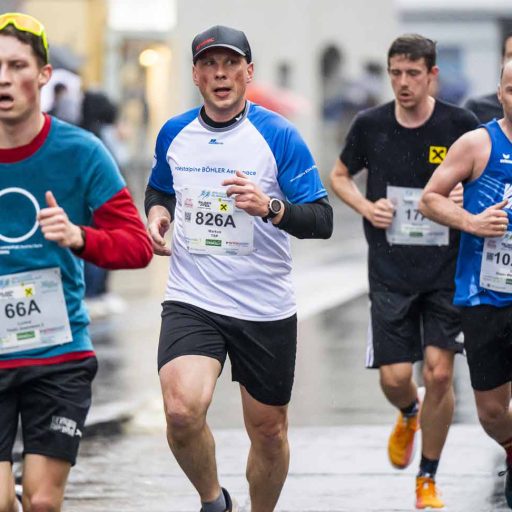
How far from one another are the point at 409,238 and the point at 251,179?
190cm

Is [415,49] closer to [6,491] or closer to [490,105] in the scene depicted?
[490,105]

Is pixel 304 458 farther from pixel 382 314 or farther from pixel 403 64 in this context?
pixel 403 64

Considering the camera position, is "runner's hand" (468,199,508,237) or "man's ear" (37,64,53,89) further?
"runner's hand" (468,199,508,237)

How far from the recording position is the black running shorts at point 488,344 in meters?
6.75

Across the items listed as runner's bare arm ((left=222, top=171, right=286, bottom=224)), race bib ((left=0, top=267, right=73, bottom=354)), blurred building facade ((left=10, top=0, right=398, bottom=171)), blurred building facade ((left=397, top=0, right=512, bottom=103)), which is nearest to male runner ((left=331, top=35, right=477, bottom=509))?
runner's bare arm ((left=222, top=171, right=286, bottom=224))

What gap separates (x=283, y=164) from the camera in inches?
247

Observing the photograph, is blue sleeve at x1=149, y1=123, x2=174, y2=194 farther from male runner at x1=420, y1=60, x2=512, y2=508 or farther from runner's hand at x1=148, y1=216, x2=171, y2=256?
male runner at x1=420, y1=60, x2=512, y2=508

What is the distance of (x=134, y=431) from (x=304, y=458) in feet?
4.30

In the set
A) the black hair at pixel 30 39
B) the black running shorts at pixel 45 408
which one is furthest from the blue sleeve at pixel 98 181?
the black running shorts at pixel 45 408

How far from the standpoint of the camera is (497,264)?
21.8ft

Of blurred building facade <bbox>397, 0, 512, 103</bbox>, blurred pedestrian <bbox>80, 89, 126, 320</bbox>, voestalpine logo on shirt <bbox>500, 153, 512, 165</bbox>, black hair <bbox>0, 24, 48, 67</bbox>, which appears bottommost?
blurred building facade <bbox>397, 0, 512, 103</bbox>

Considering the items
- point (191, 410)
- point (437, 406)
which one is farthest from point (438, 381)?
point (191, 410)

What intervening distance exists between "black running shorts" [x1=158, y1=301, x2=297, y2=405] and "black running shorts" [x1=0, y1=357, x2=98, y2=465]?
35.4 inches

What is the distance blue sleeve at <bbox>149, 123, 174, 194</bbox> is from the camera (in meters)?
6.48
